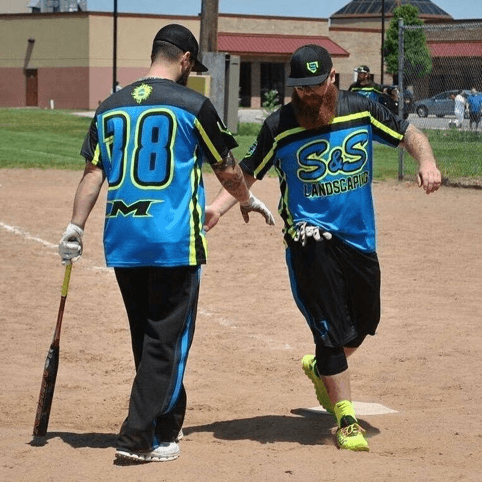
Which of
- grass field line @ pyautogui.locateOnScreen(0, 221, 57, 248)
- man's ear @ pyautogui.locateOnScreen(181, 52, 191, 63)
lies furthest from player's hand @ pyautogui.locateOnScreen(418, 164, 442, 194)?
grass field line @ pyautogui.locateOnScreen(0, 221, 57, 248)

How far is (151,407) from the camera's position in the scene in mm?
5270

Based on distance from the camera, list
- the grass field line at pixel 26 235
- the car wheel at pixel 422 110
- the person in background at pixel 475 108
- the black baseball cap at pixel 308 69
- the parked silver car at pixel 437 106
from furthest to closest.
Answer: the parked silver car at pixel 437 106, the car wheel at pixel 422 110, the person in background at pixel 475 108, the grass field line at pixel 26 235, the black baseball cap at pixel 308 69

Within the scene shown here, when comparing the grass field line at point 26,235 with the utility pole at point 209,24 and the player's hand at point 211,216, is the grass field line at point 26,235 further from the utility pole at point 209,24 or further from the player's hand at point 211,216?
the utility pole at point 209,24

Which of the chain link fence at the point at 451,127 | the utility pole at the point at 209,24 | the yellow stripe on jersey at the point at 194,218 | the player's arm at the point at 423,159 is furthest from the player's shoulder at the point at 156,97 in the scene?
the utility pole at the point at 209,24

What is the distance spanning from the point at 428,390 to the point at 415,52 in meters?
47.9

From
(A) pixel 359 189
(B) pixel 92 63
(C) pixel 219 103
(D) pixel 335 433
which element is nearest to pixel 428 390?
(D) pixel 335 433

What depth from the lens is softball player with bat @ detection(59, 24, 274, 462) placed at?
5129 millimetres

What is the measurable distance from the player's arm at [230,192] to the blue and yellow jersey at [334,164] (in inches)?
8.8

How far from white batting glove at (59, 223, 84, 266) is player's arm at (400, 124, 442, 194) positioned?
179 cm

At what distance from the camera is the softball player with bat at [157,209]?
16.8 feet

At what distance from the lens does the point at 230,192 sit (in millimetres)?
5598

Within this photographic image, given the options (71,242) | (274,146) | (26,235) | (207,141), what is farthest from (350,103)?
(26,235)

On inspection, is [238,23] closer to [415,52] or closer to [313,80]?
[415,52]

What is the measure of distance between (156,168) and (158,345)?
86 cm
